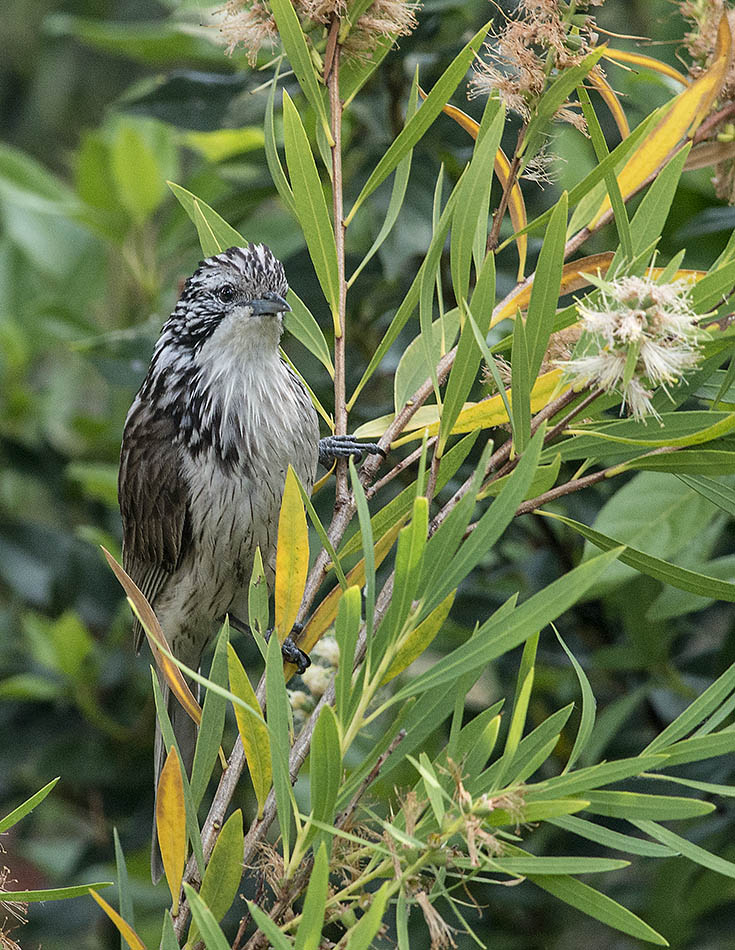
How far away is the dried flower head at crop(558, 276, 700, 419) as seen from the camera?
112cm

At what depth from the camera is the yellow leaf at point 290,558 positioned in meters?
1.32

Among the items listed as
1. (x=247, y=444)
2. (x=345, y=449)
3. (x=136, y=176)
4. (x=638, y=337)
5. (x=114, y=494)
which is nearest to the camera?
(x=638, y=337)

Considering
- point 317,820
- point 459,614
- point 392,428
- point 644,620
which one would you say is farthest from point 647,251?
point 459,614

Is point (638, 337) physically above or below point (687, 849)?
above

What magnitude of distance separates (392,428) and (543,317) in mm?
302

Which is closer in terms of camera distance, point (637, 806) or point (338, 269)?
point (637, 806)

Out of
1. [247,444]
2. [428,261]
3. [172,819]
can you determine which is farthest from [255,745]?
[247,444]

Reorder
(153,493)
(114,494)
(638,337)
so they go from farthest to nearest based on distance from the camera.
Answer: (114,494) → (153,493) → (638,337)

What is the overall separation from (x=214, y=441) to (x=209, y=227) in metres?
0.82

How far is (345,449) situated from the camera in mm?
1795

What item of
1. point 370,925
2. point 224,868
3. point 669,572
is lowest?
point 224,868

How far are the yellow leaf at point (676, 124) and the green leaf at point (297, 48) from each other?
0.39 metres

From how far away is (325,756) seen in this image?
3.58ft

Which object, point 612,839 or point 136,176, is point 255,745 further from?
point 136,176
